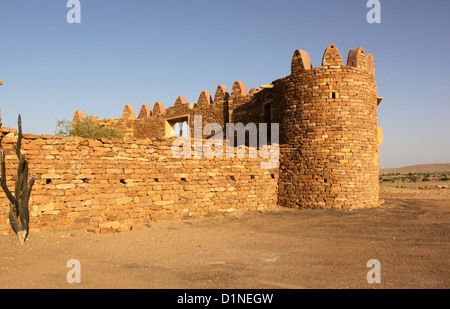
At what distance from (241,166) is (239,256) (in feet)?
17.7

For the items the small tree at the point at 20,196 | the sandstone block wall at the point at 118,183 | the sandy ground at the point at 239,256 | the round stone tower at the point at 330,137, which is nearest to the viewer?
the sandy ground at the point at 239,256

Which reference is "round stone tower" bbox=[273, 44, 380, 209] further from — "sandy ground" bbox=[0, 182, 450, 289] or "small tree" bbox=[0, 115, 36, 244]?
"small tree" bbox=[0, 115, 36, 244]

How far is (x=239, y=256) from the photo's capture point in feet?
18.5

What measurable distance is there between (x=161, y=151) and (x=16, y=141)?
3.44 m

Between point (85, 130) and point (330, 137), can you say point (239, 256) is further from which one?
point (85, 130)

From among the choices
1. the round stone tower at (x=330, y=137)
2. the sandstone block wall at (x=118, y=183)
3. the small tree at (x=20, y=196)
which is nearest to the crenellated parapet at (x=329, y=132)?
the round stone tower at (x=330, y=137)

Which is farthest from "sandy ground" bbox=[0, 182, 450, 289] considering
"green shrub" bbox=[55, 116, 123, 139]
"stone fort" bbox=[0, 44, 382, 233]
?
"green shrub" bbox=[55, 116, 123, 139]

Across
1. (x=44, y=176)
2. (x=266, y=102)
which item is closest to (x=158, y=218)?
(x=44, y=176)

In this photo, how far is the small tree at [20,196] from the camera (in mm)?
6449

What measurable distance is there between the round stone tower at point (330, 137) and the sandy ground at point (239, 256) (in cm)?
216

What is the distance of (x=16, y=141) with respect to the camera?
22.5 ft

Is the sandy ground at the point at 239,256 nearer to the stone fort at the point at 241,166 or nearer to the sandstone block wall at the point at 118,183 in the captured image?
the sandstone block wall at the point at 118,183
